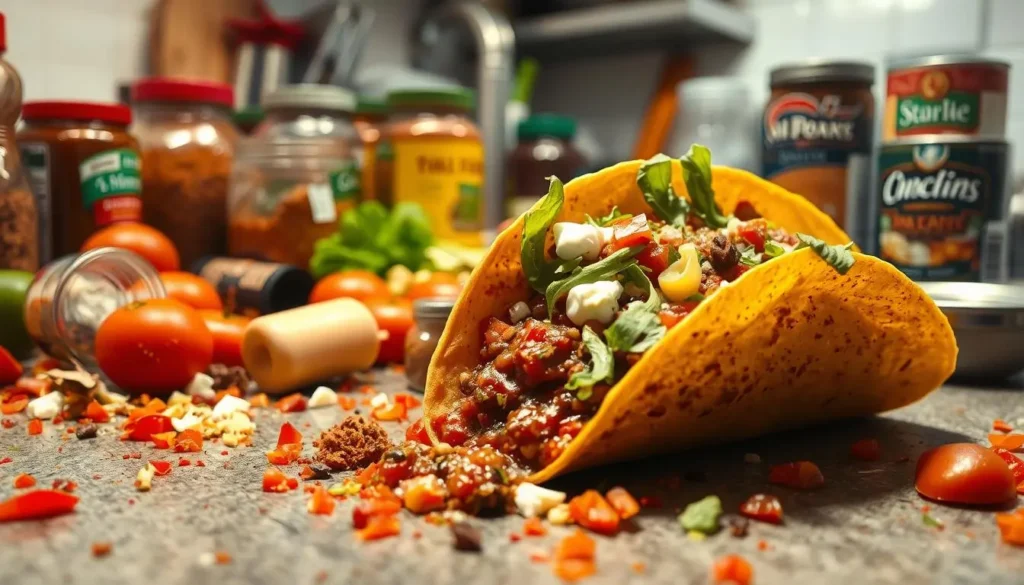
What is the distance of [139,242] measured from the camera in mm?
2086

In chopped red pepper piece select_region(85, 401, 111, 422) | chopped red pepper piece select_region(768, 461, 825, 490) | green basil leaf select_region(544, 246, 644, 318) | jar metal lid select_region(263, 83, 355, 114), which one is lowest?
chopped red pepper piece select_region(85, 401, 111, 422)

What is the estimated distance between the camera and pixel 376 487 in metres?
1.05

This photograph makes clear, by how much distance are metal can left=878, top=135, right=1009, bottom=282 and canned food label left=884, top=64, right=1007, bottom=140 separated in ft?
0.09

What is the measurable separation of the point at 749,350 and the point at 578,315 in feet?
0.72

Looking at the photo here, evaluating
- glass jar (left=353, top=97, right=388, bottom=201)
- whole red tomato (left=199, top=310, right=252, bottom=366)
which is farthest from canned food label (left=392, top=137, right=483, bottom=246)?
whole red tomato (left=199, top=310, right=252, bottom=366)

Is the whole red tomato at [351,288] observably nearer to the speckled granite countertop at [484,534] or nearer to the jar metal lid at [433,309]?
the jar metal lid at [433,309]

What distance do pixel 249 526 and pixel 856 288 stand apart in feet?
2.67

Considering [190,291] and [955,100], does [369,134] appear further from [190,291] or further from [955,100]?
[955,100]

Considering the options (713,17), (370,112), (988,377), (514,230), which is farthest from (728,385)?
(713,17)

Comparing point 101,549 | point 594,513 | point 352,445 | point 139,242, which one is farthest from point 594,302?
point 139,242

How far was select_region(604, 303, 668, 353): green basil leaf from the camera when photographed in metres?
1.04

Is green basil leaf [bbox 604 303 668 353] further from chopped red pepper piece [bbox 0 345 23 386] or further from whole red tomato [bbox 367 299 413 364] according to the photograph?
chopped red pepper piece [bbox 0 345 23 386]

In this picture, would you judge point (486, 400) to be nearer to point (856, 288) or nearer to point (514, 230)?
point (514, 230)

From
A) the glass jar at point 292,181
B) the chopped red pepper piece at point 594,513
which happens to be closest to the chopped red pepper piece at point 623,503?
the chopped red pepper piece at point 594,513
